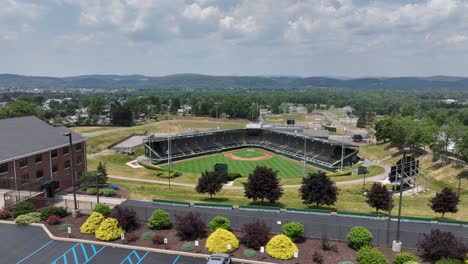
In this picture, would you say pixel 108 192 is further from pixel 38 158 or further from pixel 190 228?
pixel 190 228

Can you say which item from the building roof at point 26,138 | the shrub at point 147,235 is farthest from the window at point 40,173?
the shrub at point 147,235

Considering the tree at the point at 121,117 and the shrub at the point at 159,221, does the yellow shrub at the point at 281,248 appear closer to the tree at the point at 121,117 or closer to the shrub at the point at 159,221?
the shrub at the point at 159,221

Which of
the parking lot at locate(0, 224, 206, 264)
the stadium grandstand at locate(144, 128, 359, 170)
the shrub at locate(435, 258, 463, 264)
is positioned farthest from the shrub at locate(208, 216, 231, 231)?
the stadium grandstand at locate(144, 128, 359, 170)

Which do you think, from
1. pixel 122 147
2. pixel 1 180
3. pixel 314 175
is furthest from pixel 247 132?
pixel 1 180

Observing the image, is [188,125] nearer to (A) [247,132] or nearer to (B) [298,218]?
(A) [247,132]

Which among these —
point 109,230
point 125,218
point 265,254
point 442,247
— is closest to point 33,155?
point 125,218

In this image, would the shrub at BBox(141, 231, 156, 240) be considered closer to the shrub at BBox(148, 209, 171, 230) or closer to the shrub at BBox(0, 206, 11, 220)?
the shrub at BBox(148, 209, 171, 230)
